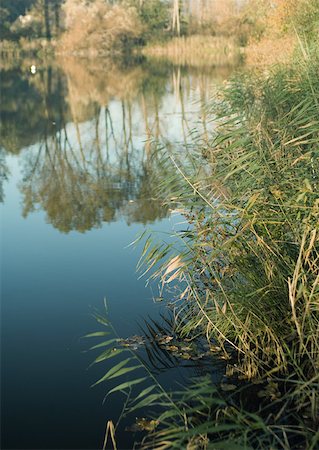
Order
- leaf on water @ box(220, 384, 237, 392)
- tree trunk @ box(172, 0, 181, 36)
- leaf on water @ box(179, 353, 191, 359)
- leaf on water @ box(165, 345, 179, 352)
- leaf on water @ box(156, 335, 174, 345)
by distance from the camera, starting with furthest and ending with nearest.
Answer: tree trunk @ box(172, 0, 181, 36), leaf on water @ box(156, 335, 174, 345), leaf on water @ box(165, 345, 179, 352), leaf on water @ box(179, 353, 191, 359), leaf on water @ box(220, 384, 237, 392)

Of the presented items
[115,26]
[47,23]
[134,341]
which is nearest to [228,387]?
[134,341]

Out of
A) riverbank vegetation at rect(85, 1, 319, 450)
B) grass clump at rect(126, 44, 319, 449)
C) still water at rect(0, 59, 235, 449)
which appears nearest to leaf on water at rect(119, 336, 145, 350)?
riverbank vegetation at rect(85, 1, 319, 450)

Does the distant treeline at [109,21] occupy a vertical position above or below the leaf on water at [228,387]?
above

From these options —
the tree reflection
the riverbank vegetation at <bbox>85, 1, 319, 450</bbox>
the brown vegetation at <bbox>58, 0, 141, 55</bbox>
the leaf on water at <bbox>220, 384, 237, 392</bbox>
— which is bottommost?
the tree reflection

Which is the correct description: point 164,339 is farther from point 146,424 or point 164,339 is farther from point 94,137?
point 94,137

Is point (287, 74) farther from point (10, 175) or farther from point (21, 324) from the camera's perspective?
point (10, 175)

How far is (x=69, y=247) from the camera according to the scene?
18.8 ft

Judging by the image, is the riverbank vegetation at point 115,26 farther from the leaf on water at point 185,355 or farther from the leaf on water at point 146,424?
the leaf on water at point 146,424

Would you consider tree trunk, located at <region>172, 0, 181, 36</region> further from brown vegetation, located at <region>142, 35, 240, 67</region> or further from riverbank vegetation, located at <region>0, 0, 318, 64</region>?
brown vegetation, located at <region>142, 35, 240, 67</region>

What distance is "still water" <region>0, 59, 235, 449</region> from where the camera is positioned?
3234mm

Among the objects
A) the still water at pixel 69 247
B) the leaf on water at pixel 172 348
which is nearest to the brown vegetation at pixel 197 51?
the still water at pixel 69 247

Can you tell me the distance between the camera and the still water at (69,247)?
3234 mm

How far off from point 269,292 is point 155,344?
2.73 ft

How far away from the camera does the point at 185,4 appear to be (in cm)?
3744
